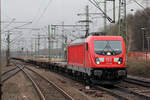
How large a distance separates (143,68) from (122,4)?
6.36 meters

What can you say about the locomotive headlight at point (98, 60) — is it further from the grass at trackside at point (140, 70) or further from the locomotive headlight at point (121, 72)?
the grass at trackside at point (140, 70)

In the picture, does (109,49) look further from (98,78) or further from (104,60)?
(98,78)

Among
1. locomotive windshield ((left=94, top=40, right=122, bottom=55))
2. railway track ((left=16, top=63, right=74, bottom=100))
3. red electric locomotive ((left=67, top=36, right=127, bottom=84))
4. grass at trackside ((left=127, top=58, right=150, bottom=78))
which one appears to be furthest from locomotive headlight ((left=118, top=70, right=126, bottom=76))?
grass at trackside ((left=127, top=58, right=150, bottom=78))

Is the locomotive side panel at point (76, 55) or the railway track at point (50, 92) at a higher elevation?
the locomotive side panel at point (76, 55)

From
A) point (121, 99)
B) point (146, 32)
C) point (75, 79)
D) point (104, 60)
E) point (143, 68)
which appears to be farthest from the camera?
point (146, 32)

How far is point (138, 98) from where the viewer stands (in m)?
11.7

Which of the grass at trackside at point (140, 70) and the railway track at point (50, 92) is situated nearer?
the railway track at point (50, 92)

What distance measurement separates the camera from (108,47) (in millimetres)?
15898


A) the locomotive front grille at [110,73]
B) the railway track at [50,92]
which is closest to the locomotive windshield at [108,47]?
the locomotive front grille at [110,73]

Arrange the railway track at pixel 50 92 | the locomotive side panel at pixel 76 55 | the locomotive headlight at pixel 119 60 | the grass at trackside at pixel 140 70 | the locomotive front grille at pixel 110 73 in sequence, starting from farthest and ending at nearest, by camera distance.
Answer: the grass at trackside at pixel 140 70
the locomotive side panel at pixel 76 55
the locomotive headlight at pixel 119 60
the locomotive front grille at pixel 110 73
the railway track at pixel 50 92

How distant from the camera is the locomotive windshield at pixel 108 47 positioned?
51.4 ft

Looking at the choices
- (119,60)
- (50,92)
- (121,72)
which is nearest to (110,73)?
(121,72)

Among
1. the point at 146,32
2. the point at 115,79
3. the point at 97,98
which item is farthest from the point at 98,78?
the point at 146,32

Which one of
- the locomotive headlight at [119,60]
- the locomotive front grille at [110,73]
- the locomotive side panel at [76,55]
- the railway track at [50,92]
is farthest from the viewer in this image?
the locomotive side panel at [76,55]
